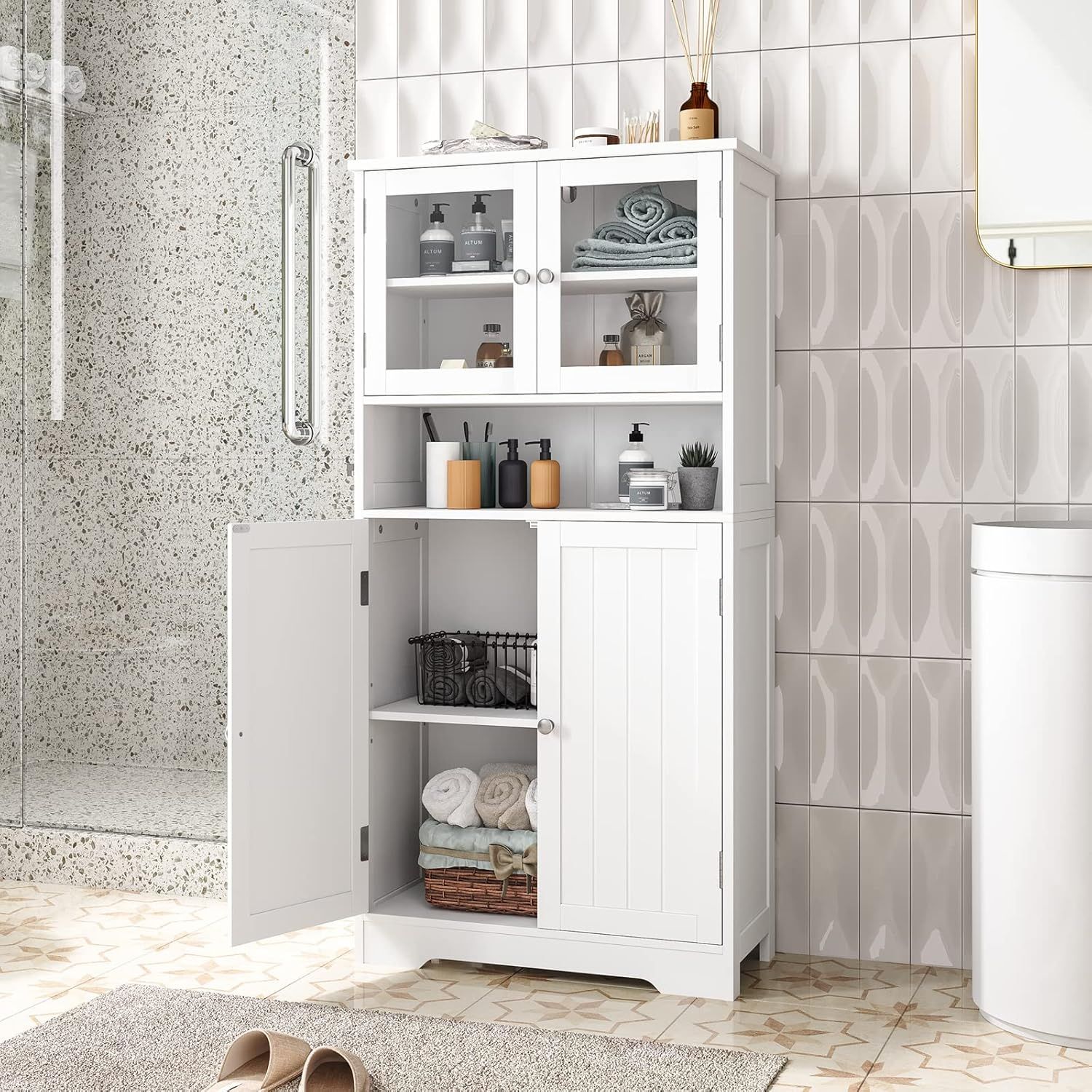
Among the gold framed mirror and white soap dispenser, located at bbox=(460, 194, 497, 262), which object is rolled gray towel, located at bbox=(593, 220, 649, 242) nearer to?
white soap dispenser, located at bbox=(460, 194, 497, 262)

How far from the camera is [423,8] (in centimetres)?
346

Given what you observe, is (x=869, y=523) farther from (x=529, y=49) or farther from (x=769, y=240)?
(x=529, y=49)

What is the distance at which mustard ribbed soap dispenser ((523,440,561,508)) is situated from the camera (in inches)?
121

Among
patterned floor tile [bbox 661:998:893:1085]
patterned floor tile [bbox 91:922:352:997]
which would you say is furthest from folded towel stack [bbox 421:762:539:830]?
patterned floor tile [bbox 661:998:893:1085]

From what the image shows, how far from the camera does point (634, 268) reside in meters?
2.93

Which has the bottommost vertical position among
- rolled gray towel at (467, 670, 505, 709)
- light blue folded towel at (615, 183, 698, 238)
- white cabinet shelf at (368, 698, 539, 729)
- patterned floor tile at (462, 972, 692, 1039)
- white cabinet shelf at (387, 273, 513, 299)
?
patterned floor tile at (462, 972, 692, 1039)

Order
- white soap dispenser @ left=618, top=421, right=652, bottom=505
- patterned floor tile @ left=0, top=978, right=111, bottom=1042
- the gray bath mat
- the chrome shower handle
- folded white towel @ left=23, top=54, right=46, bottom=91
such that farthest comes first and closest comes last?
1. folded white towel @ left=23, top=54, right=46, bottom=91
2. the chrome shower handle
3. white soap dispenser @ left=618, top=421, right=652, bottom=505
4. patterned floor tile @ left=0, top=978, right=111, bottom=1042
5. the gray bath mat

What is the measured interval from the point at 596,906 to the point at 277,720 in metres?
0.79

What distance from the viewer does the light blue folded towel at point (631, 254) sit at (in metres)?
2.88

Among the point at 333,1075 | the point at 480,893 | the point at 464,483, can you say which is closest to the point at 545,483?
the point at 464,483

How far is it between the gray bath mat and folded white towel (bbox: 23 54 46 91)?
2.46 metres

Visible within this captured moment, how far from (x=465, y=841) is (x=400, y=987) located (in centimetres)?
34

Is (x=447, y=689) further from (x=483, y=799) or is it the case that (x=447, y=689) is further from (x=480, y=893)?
(x=480, y=893)

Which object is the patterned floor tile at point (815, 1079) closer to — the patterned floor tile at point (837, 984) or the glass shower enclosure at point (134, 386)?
the patterned floor tile at point (837, 984)
